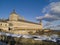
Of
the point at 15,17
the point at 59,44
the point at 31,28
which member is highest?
the point at 15,17

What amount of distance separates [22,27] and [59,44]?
93.1 ft

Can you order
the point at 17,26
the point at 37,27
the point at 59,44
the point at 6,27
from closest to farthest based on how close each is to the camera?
the point at 59,44 < the point at 6,27 < the point at 17,26 < the point at 37,27

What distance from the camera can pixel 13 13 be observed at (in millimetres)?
42375

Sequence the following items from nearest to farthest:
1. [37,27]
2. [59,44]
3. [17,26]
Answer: [59,44] < [17,26] < [37,27]

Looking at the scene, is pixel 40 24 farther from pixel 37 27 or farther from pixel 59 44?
pixel 59 44

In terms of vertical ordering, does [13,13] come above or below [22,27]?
above

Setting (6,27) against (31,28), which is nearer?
(6,27)

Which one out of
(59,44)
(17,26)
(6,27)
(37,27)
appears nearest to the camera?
(59,44)

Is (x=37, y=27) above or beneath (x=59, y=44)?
above

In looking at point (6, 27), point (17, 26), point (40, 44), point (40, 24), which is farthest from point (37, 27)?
point (40, 44)

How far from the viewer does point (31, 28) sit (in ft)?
142

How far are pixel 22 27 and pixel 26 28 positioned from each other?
103cm

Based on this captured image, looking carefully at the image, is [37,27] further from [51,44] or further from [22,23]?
[51,44]

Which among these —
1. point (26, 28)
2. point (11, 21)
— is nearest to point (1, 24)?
point (11, 21)
